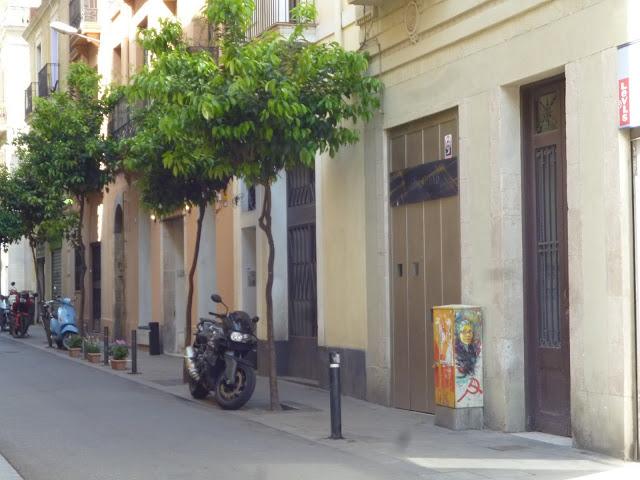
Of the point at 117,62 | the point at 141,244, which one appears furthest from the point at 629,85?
the point at 117,62

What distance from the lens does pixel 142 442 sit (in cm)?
1143

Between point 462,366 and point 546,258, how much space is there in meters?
1.42

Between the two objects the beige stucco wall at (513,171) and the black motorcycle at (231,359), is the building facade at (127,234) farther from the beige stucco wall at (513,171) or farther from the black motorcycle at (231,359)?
the beige stucco wall at (513,171)

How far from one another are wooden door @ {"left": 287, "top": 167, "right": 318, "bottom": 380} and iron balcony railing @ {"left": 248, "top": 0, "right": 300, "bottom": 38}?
91.9 inches

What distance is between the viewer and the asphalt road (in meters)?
9.66

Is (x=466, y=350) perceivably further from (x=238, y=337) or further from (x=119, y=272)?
(x=119, y=272)

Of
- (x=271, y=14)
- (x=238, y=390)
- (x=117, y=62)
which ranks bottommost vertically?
(x=238, y=390)

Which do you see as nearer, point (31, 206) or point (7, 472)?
point (7, 472)

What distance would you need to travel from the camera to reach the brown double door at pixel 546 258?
1124 centimetres

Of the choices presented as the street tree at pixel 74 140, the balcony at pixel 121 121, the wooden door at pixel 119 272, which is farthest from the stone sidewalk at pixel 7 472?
the wooden door at pixel 119 272

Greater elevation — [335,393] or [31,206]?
[31,206]

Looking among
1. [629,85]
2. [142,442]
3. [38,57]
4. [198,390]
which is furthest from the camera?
[38,57]

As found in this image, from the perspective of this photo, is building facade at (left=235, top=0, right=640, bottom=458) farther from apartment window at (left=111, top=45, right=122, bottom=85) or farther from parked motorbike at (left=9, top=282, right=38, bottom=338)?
parked motorbike at (left=9, top=282, right=38, bottom=338)

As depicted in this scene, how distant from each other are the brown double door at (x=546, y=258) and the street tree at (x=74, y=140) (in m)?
14.9
